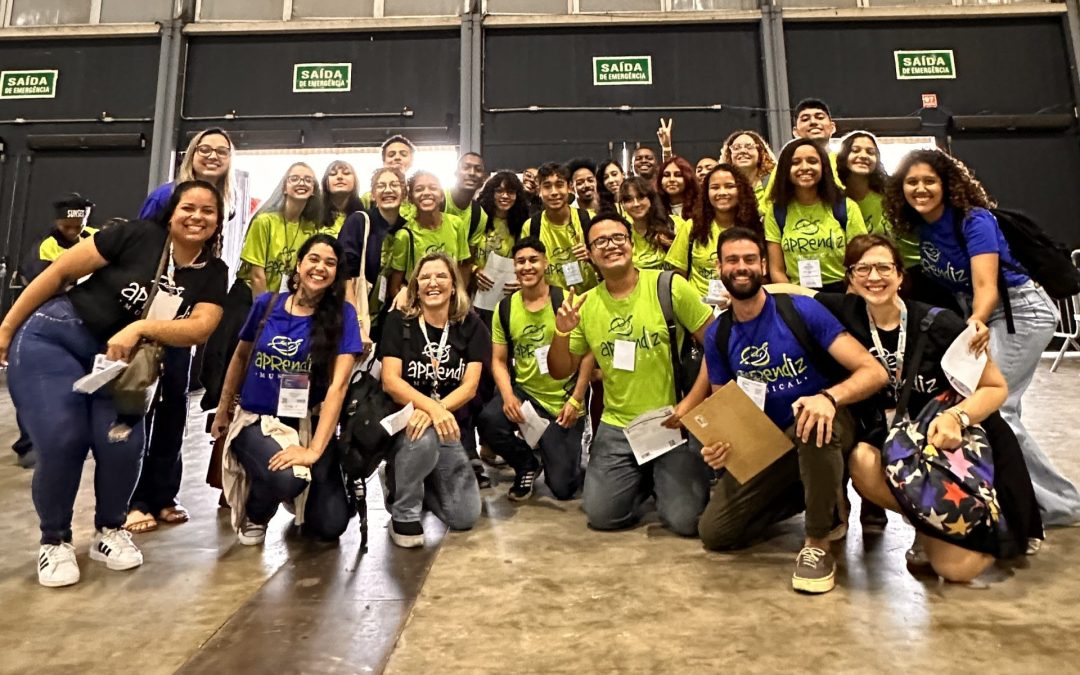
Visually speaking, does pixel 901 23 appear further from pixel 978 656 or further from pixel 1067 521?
pixel 978 656

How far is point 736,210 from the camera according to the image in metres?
3.06

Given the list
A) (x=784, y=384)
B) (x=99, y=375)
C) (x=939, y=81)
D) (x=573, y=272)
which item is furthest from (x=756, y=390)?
(x=939, y=81)

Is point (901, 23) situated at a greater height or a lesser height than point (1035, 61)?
greater

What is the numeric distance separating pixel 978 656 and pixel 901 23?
9710 millimetres

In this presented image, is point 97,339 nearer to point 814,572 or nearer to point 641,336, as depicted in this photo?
point 641,336

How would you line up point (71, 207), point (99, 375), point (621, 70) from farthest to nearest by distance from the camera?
point (621, 70), point (71, 207), point (99, 375)

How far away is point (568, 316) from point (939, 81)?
8625mm

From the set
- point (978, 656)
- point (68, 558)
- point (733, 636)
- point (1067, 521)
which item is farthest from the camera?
point (1067, 521)

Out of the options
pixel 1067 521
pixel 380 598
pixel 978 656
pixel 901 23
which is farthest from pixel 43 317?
pixel 901 23

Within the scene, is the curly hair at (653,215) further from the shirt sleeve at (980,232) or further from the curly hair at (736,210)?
the shirt sleeve at (980,232)

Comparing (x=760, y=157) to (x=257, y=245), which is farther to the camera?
(x=760, y=157)

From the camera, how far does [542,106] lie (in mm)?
8500

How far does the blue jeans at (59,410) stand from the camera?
2037mm

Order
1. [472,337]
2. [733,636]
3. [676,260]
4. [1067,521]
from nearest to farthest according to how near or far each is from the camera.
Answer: [733,636] → [1067,521] → [472,337] → [676,260]
